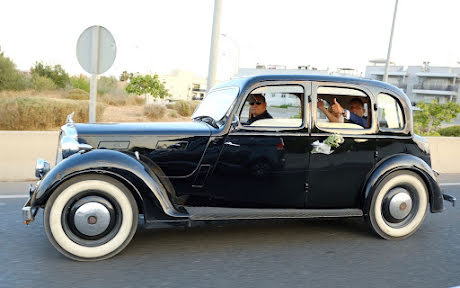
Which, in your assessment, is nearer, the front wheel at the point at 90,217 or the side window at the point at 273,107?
the front wheel at the point at 90,217

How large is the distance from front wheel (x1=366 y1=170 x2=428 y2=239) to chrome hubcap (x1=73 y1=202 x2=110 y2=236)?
8.90ft

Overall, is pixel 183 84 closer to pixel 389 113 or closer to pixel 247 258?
pixel 389 113

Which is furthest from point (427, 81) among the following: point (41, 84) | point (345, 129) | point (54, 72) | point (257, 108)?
point (257, 108)

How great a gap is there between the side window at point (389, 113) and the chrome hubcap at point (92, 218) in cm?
303

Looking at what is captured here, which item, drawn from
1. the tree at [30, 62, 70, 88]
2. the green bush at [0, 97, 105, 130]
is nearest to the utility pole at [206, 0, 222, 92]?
the green bush at [0, 97, 105, 130]

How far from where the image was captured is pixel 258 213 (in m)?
4.25

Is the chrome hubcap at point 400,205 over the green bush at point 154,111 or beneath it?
over

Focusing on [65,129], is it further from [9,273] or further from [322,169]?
[322,169]

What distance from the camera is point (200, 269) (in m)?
3.60

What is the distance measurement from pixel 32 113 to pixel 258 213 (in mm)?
15072

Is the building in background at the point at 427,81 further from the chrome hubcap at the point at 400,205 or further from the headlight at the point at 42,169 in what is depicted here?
the headlight at the point at 42,169

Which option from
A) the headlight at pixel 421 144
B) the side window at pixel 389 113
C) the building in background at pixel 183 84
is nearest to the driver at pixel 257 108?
the side window at pixel 389 113

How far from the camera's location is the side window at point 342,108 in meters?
4.58

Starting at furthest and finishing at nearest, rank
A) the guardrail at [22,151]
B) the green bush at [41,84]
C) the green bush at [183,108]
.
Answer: the green bush at [41,84]
the green bush at [183,108]
the guardrail at [22,151]
